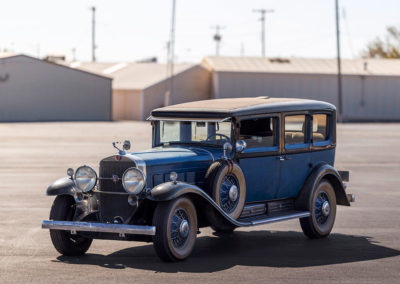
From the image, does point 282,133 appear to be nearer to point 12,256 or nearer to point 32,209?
point 12,256

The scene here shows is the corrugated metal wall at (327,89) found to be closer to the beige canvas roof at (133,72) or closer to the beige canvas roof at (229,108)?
the beige canvas roof at (133,72)

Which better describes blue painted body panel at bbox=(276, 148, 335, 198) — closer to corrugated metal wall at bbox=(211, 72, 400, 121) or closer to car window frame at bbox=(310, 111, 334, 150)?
car window frame at bbox=(310, 111, 334, 150)

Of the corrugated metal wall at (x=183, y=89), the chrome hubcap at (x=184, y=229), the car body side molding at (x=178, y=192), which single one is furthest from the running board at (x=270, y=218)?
the corrugated metal wall at (x=183, y=89)

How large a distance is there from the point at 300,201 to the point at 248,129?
47.8 inches

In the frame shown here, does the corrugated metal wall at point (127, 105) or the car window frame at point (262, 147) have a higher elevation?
the corrugated metal wall at point (127, 105)

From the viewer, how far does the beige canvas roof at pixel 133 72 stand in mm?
74188

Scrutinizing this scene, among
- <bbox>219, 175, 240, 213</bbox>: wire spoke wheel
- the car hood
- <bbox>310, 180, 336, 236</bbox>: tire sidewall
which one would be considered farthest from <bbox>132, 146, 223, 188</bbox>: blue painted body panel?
<bbox>310, 180, 336, 236</bbox>: tire sidewall

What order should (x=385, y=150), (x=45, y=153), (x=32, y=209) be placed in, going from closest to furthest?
(x=32, y=209), (x=45, y=153), (x=385, y=150)

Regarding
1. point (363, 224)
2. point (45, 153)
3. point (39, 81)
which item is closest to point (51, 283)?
point (363, 224)

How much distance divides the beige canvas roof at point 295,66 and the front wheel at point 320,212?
62.0m

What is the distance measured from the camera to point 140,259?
9.47 metres

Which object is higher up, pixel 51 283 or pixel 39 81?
pixel 39 81

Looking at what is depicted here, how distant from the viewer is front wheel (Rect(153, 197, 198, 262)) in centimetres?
898

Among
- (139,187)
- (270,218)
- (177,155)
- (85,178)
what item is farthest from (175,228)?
(270,218)
